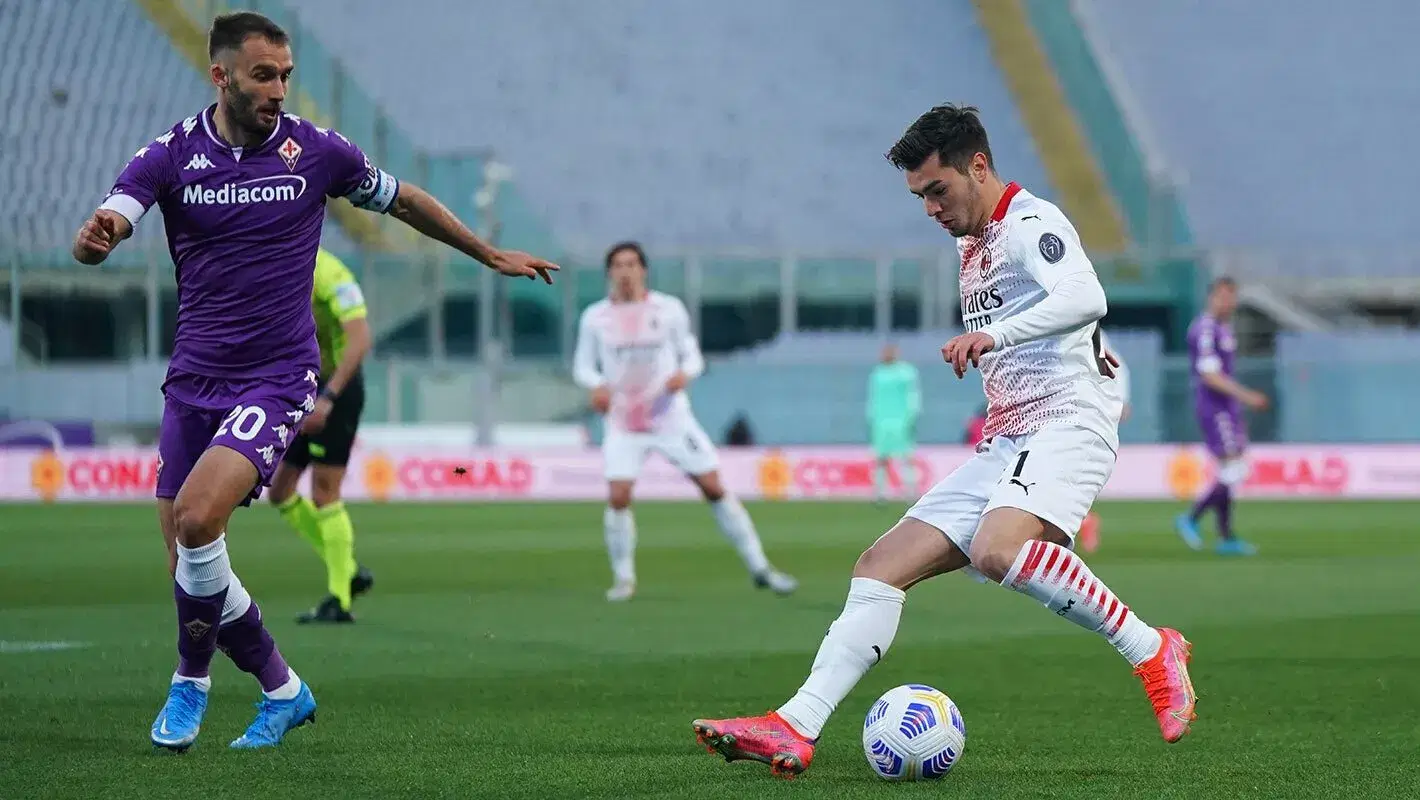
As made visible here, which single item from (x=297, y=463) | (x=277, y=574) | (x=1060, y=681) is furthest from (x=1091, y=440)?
(x=277, y=574)

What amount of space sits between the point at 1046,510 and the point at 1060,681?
8.58 feet

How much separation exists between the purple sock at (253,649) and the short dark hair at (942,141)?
270 cm

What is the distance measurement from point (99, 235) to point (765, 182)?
35580mm

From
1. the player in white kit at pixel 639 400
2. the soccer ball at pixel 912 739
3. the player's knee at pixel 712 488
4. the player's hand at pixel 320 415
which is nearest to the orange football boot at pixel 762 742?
the soccer ball at pixel 912 739

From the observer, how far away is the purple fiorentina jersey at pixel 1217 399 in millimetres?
17406

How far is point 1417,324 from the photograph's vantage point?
36938 mm

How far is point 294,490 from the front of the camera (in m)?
11.6

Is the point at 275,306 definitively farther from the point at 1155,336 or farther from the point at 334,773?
the point at 1155,336

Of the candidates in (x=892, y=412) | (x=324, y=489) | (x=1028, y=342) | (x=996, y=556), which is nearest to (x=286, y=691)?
(x=996, y=556)

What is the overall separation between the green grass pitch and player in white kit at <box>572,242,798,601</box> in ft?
1.37

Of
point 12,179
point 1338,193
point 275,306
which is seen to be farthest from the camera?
point 1338,193

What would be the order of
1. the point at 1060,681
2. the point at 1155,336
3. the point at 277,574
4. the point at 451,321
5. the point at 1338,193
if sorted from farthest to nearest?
the point at 1338,193
the point at 451,321
the point at 1155,336
the point at 277,574
the point at 1060,681

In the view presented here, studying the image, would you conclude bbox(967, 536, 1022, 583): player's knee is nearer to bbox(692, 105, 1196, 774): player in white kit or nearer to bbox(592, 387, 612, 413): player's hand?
bbox(692, 105, 1196, 774): player in white kit

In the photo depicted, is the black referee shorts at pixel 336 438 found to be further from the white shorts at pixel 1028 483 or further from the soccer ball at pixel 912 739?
the soccer ball at pixel 912 739
